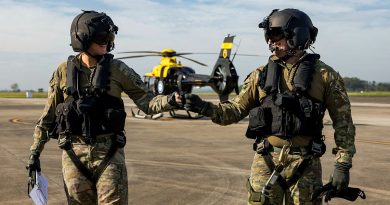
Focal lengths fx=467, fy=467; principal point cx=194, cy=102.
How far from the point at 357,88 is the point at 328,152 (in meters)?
180

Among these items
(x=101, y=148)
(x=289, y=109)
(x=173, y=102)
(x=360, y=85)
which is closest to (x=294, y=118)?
(x=289, y=109)

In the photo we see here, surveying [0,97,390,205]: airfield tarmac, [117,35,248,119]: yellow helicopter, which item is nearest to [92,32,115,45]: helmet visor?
[0,97,390,205]: airfield tarmac

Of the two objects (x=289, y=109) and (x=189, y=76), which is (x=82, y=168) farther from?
(x=189, y=76)


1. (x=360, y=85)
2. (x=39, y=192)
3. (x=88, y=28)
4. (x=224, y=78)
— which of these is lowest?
(x=360, y=85)

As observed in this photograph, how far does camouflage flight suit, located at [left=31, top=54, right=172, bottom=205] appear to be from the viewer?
148 inches

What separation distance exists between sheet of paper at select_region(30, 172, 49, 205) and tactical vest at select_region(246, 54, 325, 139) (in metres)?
1.90

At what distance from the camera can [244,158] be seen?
10.6 metres

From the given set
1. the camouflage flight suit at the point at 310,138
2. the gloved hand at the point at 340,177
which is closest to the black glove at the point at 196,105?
the camouflage flight suit at the point at 310,138

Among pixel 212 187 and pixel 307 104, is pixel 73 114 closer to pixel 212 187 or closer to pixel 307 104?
pixel 307 104

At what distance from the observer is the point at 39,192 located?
160 inches

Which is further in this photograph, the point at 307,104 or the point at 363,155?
the point at 363,155

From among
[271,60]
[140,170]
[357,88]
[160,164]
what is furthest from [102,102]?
[357,88]

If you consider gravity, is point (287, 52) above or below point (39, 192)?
above

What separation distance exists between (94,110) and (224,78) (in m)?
17.9
